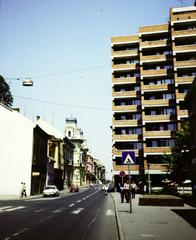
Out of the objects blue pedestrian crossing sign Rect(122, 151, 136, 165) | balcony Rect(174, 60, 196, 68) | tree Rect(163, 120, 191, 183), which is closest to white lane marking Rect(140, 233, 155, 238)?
blue pedestrian crossing sign Rect(122, 151, 136, 165)

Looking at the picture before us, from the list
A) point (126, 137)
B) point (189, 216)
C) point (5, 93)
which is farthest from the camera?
point (126, 137)

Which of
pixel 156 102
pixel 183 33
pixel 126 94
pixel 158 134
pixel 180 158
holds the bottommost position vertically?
pixel 180 158

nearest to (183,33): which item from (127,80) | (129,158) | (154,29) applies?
(154,29)

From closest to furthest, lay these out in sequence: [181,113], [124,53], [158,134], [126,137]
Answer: [181,113] < [158,134] < [126,137] < [124,53]

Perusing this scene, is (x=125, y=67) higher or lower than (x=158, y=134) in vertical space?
higher

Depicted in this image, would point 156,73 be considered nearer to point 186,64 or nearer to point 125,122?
point 186,64

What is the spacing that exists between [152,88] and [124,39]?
1223cm

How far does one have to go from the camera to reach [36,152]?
4547 centimetres

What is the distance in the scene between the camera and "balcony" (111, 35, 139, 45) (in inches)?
2383

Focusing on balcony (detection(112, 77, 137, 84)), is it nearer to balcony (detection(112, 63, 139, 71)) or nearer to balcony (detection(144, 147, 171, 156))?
balcony (detection(112, 63, 139, 71))

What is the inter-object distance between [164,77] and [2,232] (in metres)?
50.2

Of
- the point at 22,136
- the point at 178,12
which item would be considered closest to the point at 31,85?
the point at 22,136

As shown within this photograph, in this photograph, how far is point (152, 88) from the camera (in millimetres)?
55969

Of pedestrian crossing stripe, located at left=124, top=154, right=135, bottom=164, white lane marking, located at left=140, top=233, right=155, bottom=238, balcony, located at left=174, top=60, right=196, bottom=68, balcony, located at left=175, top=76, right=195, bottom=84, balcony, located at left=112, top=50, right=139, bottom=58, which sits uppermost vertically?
balcony, located at left=112, top=50, right=139, bottom=58
